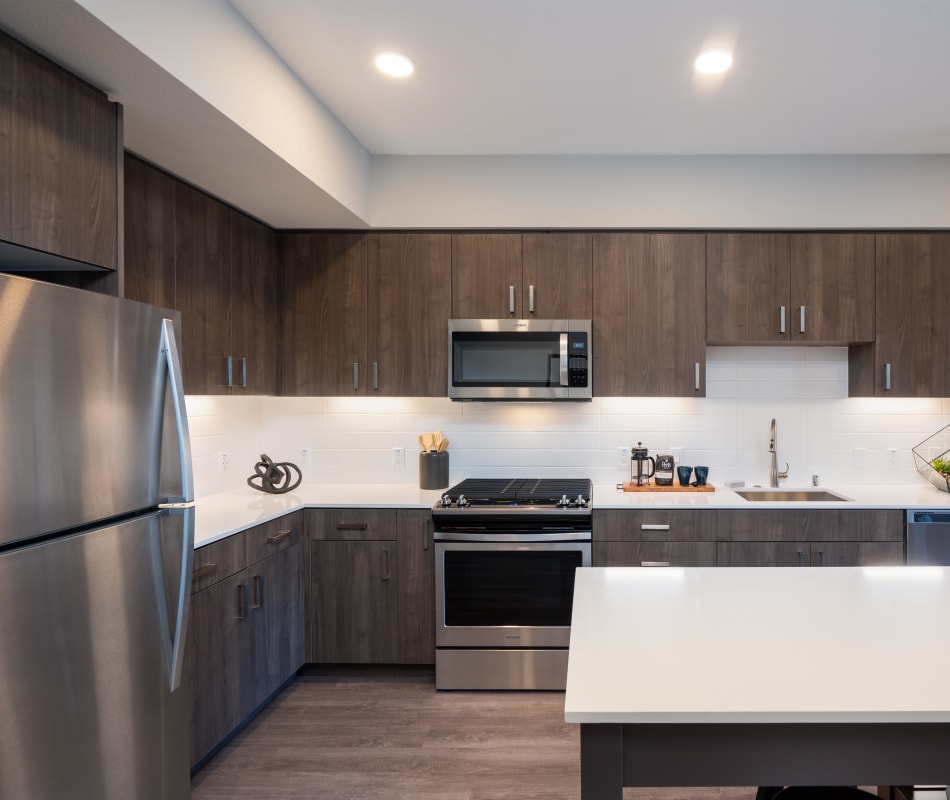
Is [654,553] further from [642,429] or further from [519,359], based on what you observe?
[519,359]

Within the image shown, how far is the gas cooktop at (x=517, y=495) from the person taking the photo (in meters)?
3.10

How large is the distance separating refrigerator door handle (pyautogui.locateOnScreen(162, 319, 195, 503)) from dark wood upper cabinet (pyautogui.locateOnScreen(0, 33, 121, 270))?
0.31 m

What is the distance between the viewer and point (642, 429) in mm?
3713

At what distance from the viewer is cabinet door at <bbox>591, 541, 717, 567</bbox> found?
310cm

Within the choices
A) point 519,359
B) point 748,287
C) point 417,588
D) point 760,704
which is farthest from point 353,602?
point 748,287

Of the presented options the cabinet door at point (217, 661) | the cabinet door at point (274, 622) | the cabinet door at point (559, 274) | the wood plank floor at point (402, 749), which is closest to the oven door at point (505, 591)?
the wood plank floor at point (402, 749)

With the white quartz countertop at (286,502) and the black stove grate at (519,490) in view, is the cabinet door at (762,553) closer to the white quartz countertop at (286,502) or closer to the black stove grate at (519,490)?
the black stove grate at (519,490)

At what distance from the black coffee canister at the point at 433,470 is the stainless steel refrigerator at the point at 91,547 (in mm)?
1841

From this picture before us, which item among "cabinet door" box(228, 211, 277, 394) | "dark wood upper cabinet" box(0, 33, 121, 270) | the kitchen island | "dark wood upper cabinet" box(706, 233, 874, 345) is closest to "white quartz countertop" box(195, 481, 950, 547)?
"cabinet door" box(228, 211, 277, 394)

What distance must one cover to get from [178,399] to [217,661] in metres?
1.22

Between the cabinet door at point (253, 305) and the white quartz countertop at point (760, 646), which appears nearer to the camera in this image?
the white quartz countertop at point (760, 646)

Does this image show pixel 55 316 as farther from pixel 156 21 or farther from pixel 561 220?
pixel 561 220

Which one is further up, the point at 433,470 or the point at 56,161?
the point at 56,161

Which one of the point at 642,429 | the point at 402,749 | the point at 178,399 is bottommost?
the point at 402,749
